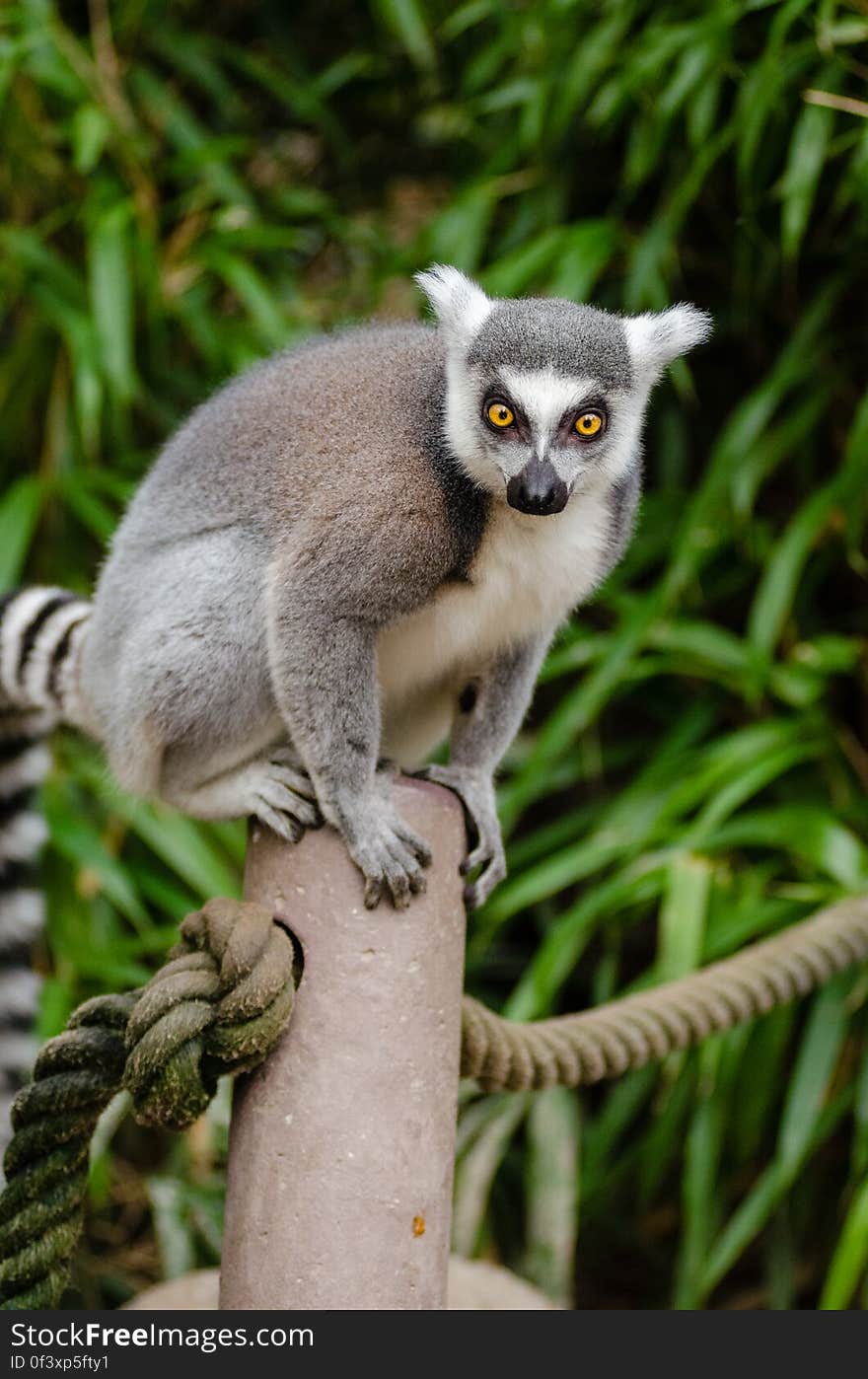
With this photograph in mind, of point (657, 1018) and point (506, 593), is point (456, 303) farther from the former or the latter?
point (657, 1018)

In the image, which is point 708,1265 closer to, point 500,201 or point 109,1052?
point 109,1052

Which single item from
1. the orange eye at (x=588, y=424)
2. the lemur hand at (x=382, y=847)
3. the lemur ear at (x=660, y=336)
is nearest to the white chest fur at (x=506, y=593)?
the orange eye at (x=588, y=424)

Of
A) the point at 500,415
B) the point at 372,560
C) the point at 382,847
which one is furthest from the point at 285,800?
the point at 500,415

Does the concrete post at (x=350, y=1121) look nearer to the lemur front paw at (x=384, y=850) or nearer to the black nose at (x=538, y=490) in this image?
the lemur front paw at (x=384, y=850)

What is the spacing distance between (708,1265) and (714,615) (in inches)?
75.7

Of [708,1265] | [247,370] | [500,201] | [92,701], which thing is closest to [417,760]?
[92,701]

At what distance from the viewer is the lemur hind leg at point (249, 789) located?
2.17 metres

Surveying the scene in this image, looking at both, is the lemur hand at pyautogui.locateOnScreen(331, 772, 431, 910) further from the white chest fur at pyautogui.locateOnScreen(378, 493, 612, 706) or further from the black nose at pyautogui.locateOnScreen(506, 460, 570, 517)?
the black nose at pyautogui.locateOnScreen(506, 460, 570, 517)

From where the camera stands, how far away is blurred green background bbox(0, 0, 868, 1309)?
12.0 feet

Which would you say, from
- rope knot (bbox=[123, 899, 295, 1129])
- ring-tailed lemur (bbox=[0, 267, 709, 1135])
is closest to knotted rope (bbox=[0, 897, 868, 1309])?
rope knot (bbox=[123, 899, 295, 1129])

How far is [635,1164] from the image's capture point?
4.29 metres

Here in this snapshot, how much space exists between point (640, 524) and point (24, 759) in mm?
1902

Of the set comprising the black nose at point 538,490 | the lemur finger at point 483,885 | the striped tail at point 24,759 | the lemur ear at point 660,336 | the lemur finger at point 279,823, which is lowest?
the striped tail at point 24,759

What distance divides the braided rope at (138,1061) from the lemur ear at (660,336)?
1159 mm
